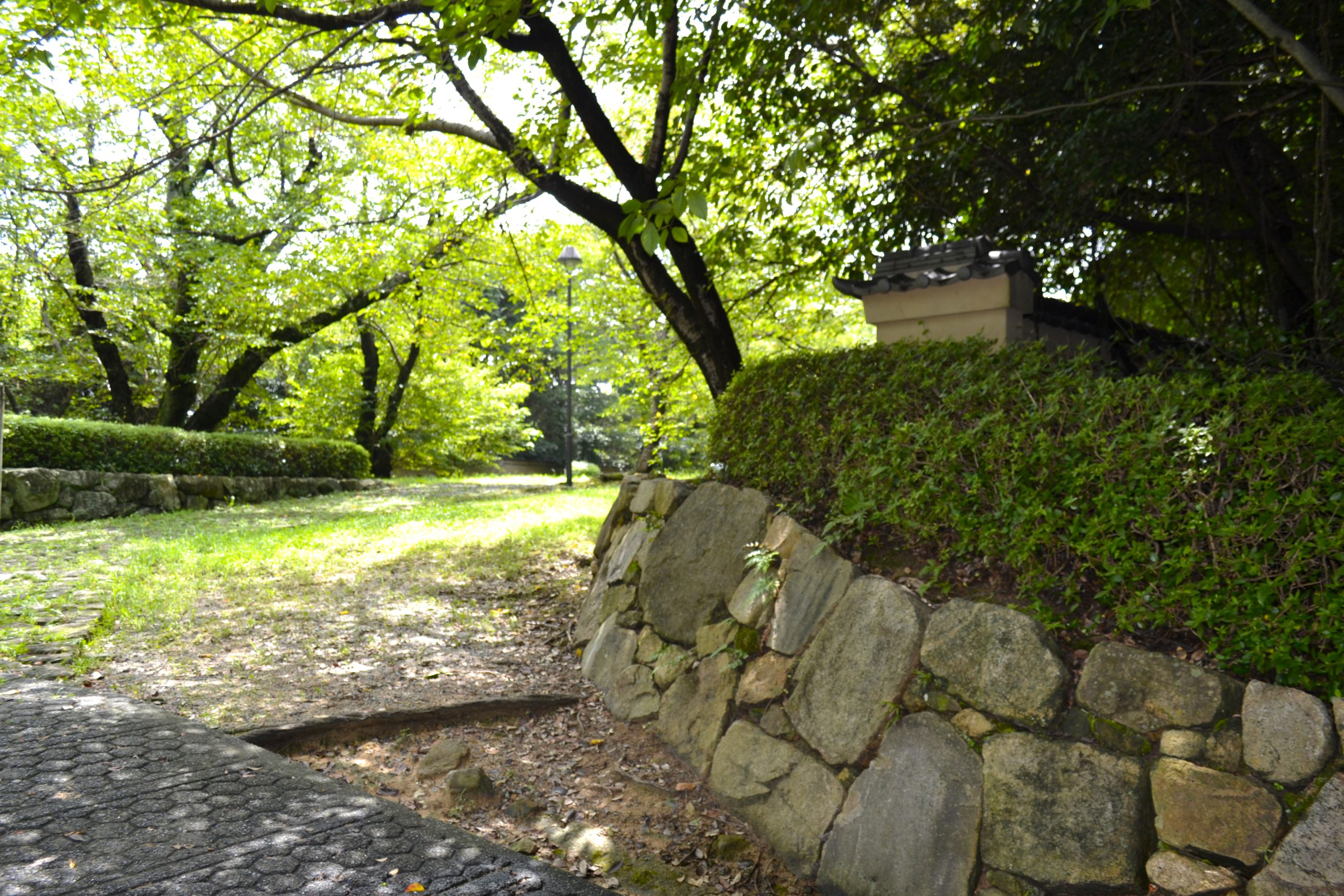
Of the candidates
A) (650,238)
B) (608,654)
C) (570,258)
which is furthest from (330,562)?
A: (570,258)

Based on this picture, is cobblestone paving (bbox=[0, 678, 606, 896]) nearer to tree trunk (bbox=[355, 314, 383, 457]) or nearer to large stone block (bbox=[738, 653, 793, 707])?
large stone block (bbox=[738, 653, 793, 707])

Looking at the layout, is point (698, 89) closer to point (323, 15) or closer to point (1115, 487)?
point (323, 15)

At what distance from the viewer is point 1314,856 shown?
99.4 inches

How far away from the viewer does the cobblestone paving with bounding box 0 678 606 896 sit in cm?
299

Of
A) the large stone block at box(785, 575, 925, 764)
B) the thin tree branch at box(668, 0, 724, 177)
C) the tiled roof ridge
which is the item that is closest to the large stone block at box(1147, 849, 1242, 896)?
the large stone block at box(785, 575, 925, 764)

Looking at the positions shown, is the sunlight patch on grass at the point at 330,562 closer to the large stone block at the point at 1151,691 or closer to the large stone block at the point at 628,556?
the large stone block at the point at 628,556

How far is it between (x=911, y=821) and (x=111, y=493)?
1206cm

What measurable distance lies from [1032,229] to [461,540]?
6689 millimetres

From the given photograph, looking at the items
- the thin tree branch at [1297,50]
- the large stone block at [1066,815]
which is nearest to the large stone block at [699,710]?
the large stone block at [1066,815]

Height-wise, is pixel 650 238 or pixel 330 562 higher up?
pixel 650 238

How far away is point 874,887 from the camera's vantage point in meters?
3.33

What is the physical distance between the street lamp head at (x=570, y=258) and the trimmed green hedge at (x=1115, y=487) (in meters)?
10.3

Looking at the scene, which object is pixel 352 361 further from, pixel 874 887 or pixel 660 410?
pixel 874 887

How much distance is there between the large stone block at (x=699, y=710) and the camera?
4438 millimetres
